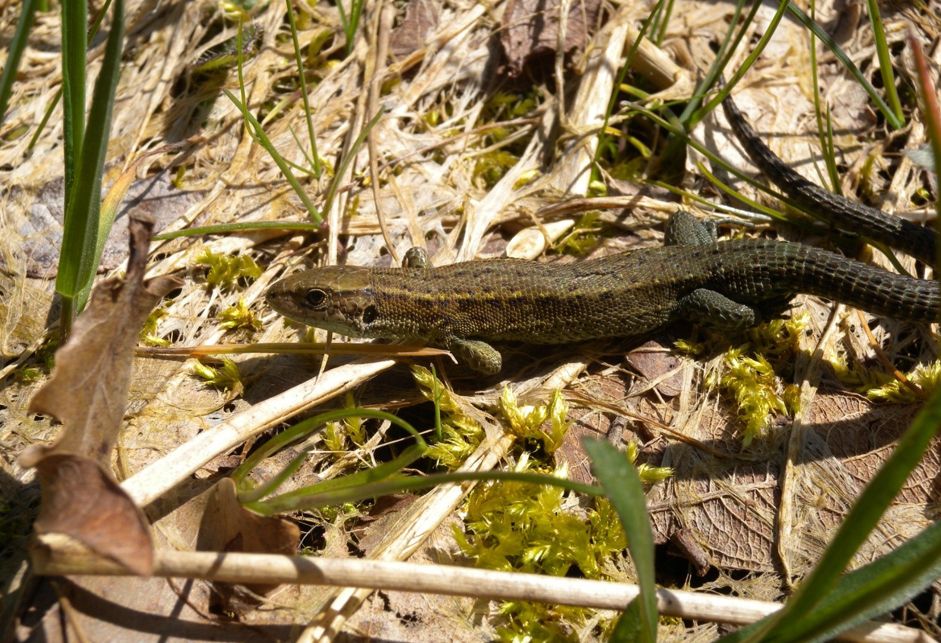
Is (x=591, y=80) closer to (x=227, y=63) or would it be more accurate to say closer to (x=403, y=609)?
(x=227, y=63)

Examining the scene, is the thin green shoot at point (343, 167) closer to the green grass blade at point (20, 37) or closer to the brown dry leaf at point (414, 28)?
the brown dry leaf at point (414, 28)

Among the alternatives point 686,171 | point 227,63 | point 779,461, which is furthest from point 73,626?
point 686,171

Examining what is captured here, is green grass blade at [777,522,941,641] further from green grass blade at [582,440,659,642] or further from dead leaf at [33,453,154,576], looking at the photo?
dead leaf at [33,453,154,576]

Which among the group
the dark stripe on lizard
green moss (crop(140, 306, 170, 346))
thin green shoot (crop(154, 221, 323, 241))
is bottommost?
green moss (crop(140, 306, 170, 346))

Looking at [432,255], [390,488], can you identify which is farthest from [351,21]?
[390,488]

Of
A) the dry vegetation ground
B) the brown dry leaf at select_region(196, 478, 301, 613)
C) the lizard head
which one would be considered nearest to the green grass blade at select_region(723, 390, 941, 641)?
the dry vegetation ground
